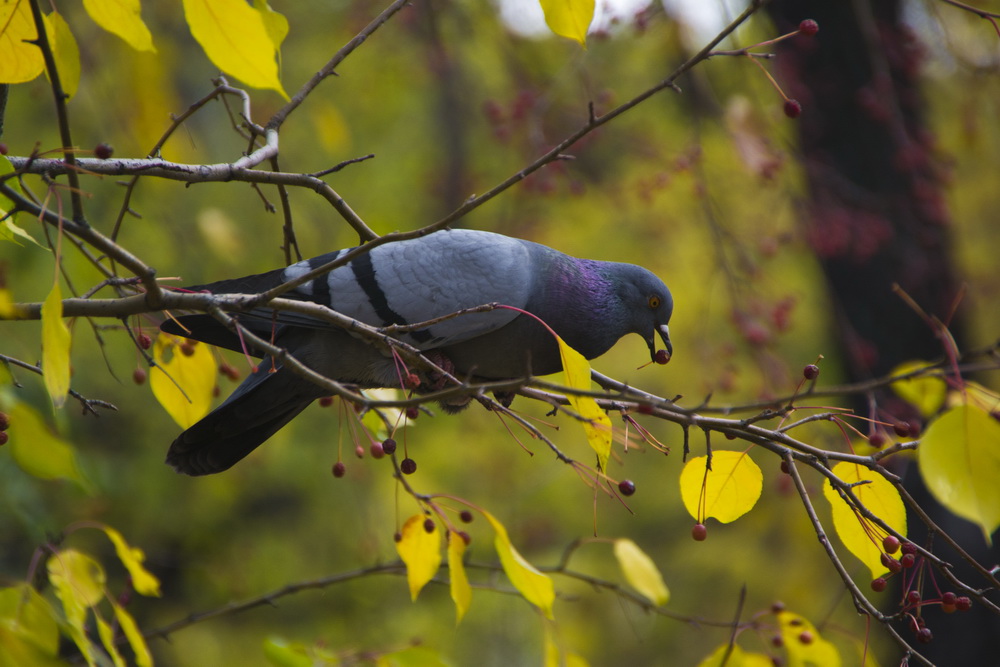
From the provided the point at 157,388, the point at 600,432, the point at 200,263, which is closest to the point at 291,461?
the point at 200,263

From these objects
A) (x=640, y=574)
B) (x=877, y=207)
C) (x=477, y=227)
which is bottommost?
(x=477, y=227)

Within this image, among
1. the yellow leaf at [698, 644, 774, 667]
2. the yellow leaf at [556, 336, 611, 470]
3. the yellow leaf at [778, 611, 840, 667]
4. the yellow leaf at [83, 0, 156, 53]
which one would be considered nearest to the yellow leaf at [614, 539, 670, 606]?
the yellow leaf at [698, 644, 774, 667]

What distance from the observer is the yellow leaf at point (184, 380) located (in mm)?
2135

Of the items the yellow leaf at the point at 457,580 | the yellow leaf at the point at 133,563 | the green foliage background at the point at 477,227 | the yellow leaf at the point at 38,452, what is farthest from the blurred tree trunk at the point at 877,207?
Answer: the yellow leaf at the point at 38,452

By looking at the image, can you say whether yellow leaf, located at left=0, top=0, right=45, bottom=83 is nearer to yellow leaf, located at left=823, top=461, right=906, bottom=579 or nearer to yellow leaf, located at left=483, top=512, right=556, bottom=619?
yellow leaf, located at left=483, top=512, right=556, bottom=619

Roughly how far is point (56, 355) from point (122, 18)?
2.19 ft

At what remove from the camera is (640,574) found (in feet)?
7.95

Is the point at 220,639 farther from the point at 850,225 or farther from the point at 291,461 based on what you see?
the point at 850,225

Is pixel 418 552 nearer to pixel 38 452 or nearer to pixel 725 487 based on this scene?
pixel 725 487

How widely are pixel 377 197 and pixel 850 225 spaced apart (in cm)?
392

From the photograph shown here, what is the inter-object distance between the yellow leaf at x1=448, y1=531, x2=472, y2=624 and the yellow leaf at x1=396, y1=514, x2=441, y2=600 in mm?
50

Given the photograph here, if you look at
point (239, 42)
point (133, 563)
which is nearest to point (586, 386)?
point (239, 42)

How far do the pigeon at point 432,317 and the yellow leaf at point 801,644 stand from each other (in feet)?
2.77

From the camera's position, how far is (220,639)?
5984mm
